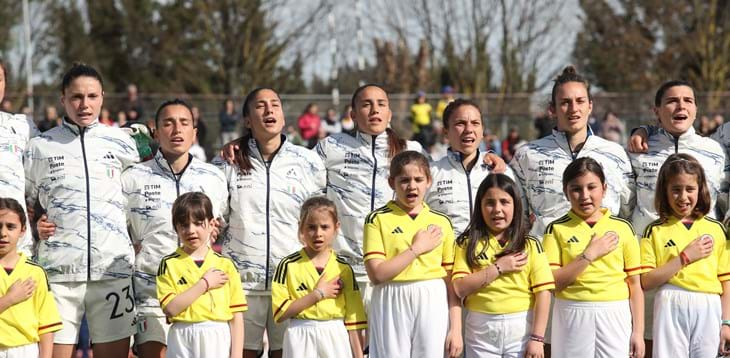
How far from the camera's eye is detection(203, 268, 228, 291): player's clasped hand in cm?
Result: 562

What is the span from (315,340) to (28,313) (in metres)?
1.64

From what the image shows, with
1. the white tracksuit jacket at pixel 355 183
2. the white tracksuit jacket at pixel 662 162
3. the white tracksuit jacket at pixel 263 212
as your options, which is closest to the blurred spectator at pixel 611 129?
the white tracksuit jacket at pixel 662 162

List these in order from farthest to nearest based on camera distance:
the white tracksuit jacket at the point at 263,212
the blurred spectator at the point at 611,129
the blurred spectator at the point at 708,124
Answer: the blurred spectator at the point at 611,129, the blurred spectator at the point at 708,124, the white tracksuit jacket at the point at 263,212

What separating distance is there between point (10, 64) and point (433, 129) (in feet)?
73.1

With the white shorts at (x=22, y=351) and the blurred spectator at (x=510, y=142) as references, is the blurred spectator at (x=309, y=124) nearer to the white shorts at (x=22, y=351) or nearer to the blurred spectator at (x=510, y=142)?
the blurred spectator at (x=510, y=142)

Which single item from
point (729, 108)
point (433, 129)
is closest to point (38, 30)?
point (433, 129)

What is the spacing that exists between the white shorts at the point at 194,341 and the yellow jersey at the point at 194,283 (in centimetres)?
4

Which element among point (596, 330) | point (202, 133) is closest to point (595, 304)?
point (596, 330)

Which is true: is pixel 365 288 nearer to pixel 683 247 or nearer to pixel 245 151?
pixel 245 151

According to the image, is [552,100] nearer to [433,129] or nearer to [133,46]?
[433,129]

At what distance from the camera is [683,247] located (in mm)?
5871

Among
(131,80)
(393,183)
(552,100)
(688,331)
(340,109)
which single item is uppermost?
(131,80)

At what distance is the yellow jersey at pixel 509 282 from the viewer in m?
5.62

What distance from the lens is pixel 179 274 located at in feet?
18.6
